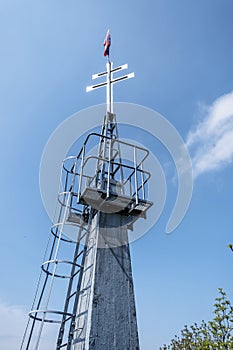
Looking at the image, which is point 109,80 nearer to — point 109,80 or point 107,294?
point 109,80

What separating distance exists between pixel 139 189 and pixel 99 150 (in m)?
2.03

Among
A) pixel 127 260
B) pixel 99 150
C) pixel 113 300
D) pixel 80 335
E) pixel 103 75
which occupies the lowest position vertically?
pixel 80 335

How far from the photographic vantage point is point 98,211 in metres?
7.56

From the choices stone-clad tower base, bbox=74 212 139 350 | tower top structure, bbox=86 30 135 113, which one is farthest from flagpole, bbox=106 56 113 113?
stone-clad tower base, bbox=74 212 139 350

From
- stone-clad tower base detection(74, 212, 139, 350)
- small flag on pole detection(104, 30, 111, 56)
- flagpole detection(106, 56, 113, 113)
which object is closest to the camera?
stone-clad tower base detection(74, 212, 139, 350)

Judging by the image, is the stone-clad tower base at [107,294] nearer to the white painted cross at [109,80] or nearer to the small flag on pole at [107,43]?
the white painted cross at [109,80]

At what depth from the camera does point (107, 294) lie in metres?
6.39

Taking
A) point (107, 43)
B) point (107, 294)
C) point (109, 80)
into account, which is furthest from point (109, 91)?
point (107, 294)

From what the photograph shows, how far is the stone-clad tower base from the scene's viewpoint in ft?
19.3

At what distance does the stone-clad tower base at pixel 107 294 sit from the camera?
19.3 ft

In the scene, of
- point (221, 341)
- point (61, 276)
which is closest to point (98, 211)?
point (61, 276)

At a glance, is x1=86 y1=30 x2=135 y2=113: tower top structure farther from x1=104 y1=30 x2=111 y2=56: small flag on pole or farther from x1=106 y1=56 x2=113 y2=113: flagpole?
x1=104 y1=30 x2=111 y2=56: small flag on pole

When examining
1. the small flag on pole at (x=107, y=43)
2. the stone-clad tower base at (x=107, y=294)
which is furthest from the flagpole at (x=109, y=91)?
the stone-clad tower base at (x=107, y=294)

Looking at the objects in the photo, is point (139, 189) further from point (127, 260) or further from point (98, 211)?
point (127, 260)
